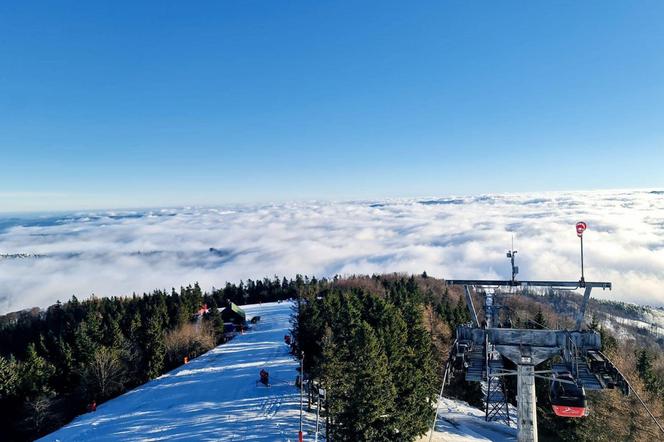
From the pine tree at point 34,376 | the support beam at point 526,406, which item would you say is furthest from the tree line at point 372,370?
the pine tree at point 34,376

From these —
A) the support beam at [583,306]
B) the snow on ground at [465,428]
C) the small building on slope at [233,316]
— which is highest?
the support beam at [583,306]

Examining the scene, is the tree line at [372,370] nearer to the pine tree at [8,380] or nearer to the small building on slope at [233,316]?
the pine tree at [8,380]

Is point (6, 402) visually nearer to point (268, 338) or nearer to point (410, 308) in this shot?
point (268, 338)

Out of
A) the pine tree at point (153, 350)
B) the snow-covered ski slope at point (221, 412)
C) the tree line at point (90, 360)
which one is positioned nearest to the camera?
the snow-covered ski slope at point (221, 412)

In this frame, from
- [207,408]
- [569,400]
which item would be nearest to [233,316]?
[207,408]

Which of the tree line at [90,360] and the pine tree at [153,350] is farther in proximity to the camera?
the pine tree at [153,350]

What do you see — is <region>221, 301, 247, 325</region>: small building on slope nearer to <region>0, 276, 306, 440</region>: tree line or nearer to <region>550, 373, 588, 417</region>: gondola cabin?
<region>0, 276, 306, 440</region>: tree line

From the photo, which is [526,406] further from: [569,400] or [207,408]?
[207,408]
